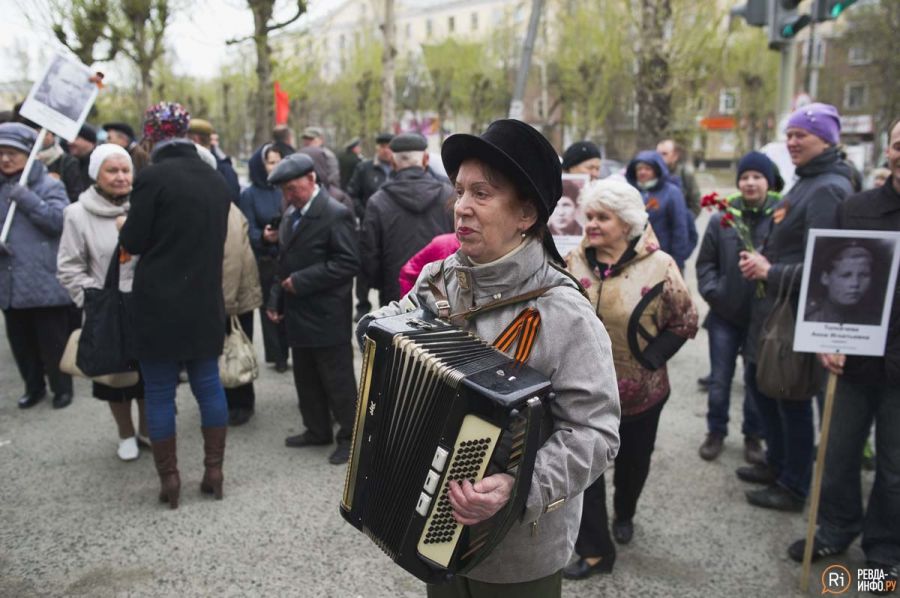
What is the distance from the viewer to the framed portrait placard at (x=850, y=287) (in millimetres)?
3055

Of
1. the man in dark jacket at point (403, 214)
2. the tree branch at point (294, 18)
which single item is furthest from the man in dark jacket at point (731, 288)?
the tree branch at point (294, 18)

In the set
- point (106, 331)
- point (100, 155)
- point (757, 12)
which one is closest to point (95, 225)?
point (100, 155)

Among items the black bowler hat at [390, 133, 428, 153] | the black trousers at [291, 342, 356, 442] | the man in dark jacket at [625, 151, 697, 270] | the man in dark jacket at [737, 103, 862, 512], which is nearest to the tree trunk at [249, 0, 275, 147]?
the black bowler hat at [390, 133, 428, 153]

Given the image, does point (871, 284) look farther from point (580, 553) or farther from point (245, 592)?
point (245, 592)

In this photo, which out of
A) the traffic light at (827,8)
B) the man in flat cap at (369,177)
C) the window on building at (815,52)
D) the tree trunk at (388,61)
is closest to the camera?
the traffic light at (827,8)

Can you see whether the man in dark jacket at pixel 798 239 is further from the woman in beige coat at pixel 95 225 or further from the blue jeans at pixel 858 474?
the woman in beige coat at pixel 95 225

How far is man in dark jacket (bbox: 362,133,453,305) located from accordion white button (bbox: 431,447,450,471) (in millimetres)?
3514

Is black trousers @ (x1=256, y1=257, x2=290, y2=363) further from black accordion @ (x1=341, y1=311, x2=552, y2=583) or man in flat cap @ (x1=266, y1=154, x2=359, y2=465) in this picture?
black accordion @ (x1=341, y1=311, x2=552, y2=583)

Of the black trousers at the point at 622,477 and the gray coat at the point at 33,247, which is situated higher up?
the gray coat at the point at 33,247

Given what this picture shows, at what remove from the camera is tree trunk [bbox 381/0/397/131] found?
1546cm

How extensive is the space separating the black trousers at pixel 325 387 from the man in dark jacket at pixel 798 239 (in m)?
2.66

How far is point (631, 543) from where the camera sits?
12.0 ft

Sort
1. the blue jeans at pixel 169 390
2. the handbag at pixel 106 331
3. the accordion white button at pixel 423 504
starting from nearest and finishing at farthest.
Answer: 1. the accordion white button at pixel 423 504
2. the blue jeans at pixel 169 390
3. the handbag at pixel 106 331

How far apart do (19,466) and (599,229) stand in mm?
4075
